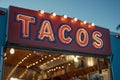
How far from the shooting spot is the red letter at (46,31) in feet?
30.9

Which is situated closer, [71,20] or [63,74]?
[71,20]

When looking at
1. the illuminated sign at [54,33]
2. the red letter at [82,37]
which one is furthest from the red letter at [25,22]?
the red letter at [82,37]

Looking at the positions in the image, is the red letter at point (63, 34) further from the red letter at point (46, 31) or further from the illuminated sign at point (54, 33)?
the red letter at point (46, 31)

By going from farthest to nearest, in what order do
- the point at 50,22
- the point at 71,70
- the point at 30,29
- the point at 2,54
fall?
the point at 71,70, the point at 50,22, the point at 30,29, the point at 2,54

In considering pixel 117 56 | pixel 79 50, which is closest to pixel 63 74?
pixel 117 56

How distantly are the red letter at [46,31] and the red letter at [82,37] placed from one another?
1410mm

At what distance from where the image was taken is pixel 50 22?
9.84 m

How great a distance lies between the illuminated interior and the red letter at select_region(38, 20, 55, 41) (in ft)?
14.1

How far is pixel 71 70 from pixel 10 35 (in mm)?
9175

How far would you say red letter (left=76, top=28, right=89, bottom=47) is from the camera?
1047cm

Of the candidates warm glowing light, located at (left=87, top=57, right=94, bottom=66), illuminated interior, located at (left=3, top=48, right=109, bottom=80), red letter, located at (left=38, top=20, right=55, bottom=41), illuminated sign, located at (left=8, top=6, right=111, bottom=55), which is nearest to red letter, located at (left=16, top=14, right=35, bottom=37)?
illuminated sign, located at (left=8, top=6, right=111, bottom=55)

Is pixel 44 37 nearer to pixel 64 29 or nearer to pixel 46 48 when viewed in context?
pixel 46 48

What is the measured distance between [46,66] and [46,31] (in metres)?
9.09

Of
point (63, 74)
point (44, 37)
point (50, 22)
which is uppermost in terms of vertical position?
point (50, 22)
